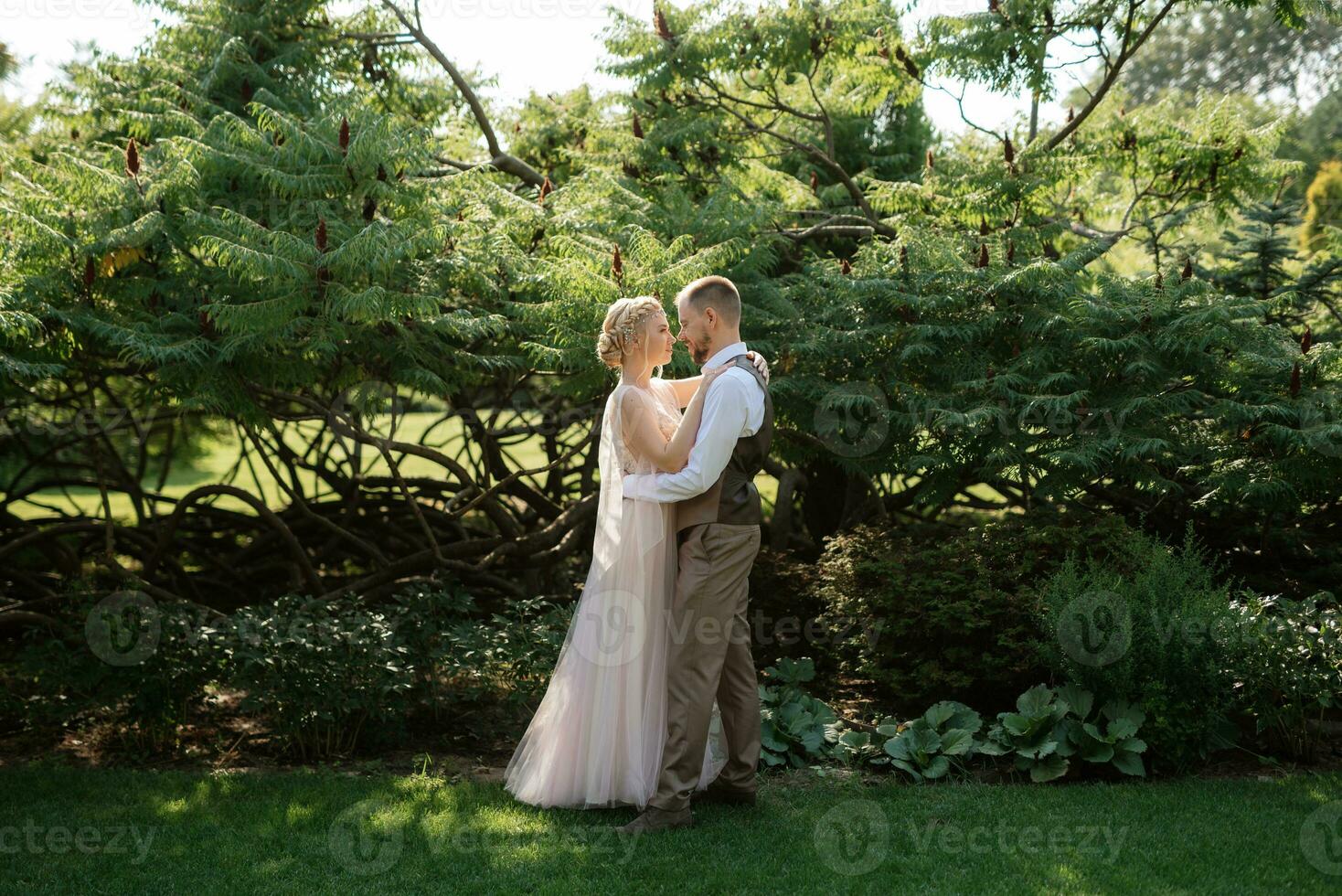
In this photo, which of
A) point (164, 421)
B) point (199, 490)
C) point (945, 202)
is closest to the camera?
point (945, 202)

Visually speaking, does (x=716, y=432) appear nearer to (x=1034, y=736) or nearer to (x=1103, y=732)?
(x=1034, y=736)

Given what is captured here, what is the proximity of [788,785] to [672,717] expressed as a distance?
1072 millimetres

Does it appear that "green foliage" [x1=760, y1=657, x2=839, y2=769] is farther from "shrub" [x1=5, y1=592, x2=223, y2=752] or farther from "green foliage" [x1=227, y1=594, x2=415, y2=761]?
"shrub" [x1=5, y1=592, x2=223, y2=752]

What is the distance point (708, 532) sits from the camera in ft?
15.8

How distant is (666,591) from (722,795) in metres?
1.00

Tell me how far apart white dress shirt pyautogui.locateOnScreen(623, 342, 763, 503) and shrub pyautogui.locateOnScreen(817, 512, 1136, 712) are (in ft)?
6.97

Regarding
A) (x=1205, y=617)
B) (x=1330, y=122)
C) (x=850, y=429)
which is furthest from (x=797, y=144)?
(x=1330, y=122)

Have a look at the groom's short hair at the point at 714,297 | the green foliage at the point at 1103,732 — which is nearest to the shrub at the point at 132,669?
the groom's short hair at the point at 714,297

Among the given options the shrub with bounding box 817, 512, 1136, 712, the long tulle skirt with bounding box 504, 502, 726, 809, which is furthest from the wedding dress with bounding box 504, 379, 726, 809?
the shrub with bounding box 817, 512, 1136, 712

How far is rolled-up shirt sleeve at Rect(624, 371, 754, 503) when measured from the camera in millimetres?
4660

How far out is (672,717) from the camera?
4785 millimetres

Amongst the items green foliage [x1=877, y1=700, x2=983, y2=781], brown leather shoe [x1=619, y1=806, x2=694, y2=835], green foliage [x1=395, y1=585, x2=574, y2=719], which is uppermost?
green foliage [x1=395, y1=585, x2=574, y2=719]

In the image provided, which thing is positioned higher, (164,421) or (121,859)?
(164,421)

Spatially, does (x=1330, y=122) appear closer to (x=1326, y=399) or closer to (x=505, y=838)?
(x=1326, y=399)
